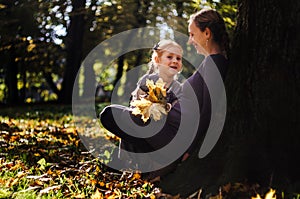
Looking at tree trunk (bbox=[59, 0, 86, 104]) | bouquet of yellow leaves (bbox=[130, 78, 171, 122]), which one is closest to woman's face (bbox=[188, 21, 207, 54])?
bouquet of yellow leaves (bbox=[130, 78, 171, 122])

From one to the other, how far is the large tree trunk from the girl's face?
0.95 metres

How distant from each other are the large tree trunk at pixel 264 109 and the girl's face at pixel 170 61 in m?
0.95

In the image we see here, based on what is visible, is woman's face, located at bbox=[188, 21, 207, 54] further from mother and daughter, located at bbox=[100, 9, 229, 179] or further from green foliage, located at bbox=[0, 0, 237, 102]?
green foliage, located at bbox=[0, 0, 237, 102]

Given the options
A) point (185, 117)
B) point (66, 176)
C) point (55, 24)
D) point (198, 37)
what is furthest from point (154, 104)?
point (55, 24)

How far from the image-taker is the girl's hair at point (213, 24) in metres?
3.93

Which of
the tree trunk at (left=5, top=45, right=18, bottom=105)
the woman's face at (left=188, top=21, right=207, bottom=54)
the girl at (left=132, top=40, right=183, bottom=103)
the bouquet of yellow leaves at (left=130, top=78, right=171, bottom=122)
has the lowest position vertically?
the tree trunk at (left=5, top=45, right=18, bottom=105)

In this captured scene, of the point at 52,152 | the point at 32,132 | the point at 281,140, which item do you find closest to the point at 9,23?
the point at 32,132

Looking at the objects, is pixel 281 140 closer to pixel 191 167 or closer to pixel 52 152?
pixel 191 167

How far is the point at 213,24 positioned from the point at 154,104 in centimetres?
96

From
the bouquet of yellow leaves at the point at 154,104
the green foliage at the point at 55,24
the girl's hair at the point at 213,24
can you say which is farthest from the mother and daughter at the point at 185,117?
the green foliage at the point at 55,24

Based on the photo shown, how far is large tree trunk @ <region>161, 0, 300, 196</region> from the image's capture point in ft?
10.9

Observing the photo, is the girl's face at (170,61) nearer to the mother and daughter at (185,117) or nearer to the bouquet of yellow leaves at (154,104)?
the mother and daughter at (185,117)

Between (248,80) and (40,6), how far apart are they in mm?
10191

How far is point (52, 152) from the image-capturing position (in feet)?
16.4
